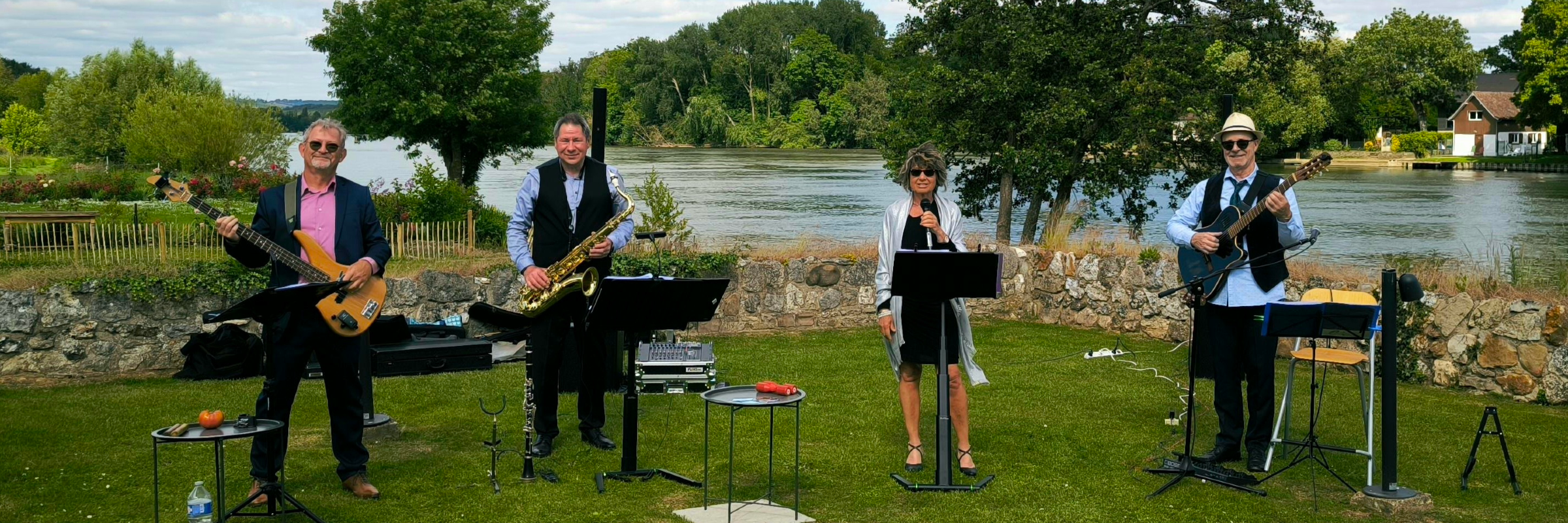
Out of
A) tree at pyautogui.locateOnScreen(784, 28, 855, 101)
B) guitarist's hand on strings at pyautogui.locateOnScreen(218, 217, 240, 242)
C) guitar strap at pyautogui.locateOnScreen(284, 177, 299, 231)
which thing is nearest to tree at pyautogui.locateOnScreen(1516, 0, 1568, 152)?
tree at pyautogui.locateOnScreen(784, 28, 855, 101)

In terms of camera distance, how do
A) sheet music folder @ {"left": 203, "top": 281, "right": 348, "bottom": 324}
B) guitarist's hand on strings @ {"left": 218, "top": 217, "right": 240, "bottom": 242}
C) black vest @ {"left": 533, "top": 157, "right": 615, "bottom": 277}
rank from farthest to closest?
black vest @ {"left": 533, "top": 157, "right": 615, "bottom": 277}, guitarist's hand on strings @ {"left": 218, "top": 217, "right": 240, "bottom": 242}, sheet music folder @ {"left": 203, "top": 281, "right": 348, "bottom": 324}

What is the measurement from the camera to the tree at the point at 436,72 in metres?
30.0

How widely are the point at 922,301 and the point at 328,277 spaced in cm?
279

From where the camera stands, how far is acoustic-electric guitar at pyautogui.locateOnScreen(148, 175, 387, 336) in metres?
5.34

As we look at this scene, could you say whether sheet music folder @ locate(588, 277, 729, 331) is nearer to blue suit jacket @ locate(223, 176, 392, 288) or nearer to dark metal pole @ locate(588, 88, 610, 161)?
blue suit jacket @ locate(223, 176, 392, 288)

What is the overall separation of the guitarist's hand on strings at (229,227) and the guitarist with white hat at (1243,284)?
4.48m

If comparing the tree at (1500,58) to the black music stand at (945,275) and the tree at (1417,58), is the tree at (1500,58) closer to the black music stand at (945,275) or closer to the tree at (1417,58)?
the tree at (1417,58)

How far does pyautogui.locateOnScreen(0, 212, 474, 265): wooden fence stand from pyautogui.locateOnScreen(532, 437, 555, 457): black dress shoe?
4.72m

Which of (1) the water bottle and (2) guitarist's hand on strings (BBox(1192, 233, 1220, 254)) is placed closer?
(1) the water bottle

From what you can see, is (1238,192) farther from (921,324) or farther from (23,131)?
(23,131)

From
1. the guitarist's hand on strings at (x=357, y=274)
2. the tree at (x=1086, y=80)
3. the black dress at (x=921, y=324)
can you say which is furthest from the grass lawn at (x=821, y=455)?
the tree at (x=1086, y=80)

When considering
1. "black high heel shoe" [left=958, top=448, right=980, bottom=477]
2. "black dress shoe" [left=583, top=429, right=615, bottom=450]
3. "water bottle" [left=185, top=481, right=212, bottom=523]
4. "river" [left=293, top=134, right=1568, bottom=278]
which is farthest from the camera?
"river" [left=293, top=134, right=1568, bottom=278]

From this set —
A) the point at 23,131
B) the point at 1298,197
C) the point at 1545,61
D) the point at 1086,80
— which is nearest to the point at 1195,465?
the point at 1086,80

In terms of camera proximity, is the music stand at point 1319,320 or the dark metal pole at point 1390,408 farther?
the music stand at point 1319,320
